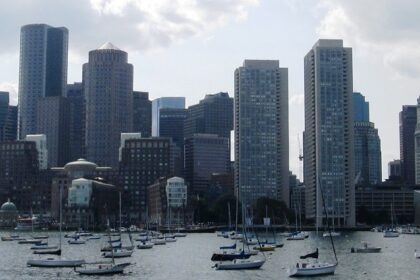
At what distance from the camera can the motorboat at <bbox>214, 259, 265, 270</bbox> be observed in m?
124

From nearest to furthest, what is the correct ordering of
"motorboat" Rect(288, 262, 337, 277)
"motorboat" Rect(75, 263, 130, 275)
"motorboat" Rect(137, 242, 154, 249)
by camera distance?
"motorboat" Rect(288, 262, 337, 277), "motorboat" Rect(75, 263, 130, 275), "motorboat" Rect(137, 242, 154, 249)

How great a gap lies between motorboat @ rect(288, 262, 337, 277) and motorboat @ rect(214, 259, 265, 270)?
1194 centimetres

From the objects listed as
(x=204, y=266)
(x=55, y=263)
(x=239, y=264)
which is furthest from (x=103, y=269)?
(x=204, y=266)

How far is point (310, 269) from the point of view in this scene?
372 feet

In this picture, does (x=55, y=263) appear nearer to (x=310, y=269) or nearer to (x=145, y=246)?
(x=310, y=269)

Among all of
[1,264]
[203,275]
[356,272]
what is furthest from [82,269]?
[356,272]

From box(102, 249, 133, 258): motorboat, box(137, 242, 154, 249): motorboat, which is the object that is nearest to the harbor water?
box(102, 249, 133, 258): motorboat

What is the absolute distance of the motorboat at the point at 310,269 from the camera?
112875 mm

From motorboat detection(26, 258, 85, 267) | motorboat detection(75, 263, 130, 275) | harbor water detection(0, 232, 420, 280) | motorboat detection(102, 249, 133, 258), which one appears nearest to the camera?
harbor water detection(0, 232, 420, 280)

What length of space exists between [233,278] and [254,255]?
3990cm

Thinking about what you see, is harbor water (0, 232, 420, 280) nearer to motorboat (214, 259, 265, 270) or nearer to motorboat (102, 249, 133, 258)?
motorboat (214, 259, 265, 270)

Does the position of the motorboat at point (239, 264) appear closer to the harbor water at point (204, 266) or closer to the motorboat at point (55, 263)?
the harbor water at point (204, 266)

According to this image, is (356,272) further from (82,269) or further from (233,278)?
Answer: (82,269)

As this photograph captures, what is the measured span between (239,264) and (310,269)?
47.3 ft
